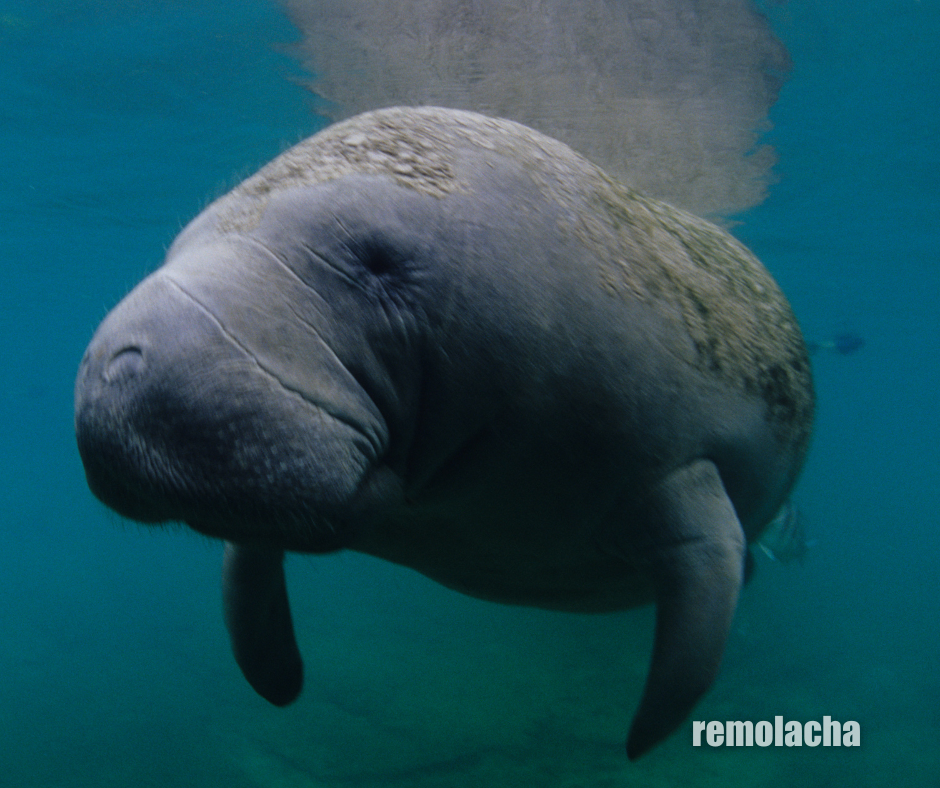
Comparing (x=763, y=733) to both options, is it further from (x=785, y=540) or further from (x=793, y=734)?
(x=785, y=540)

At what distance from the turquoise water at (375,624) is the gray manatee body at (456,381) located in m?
0.69

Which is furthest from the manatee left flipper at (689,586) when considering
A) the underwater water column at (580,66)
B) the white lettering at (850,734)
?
the underwater water column at (580,66)

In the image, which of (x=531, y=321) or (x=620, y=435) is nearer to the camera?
(x=531, y=321)

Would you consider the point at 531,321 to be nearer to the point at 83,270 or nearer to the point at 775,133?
the point at 775,133

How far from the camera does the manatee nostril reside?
1.43 meters

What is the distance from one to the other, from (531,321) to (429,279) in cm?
31

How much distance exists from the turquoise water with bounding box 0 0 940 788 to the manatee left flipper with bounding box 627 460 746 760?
65.8 inches

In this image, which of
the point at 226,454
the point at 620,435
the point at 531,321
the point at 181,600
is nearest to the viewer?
the point at 226,454

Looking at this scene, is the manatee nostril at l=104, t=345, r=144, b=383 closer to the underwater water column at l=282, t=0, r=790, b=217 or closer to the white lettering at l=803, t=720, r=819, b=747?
the underwater water column at l=282, t=0, r=790, b=217

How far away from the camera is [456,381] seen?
1.94 meters

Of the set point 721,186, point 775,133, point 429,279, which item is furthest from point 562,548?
point 721,186

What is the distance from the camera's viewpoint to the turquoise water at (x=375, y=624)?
25.3 feet

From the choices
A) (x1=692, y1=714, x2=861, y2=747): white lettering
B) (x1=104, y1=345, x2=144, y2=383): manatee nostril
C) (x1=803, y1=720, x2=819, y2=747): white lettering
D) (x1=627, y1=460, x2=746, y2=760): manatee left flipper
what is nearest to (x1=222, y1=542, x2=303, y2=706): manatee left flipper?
(x1=627, y1=460, x2=746, y2=760): manatee left flipper

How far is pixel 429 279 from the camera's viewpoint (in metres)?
1.86
